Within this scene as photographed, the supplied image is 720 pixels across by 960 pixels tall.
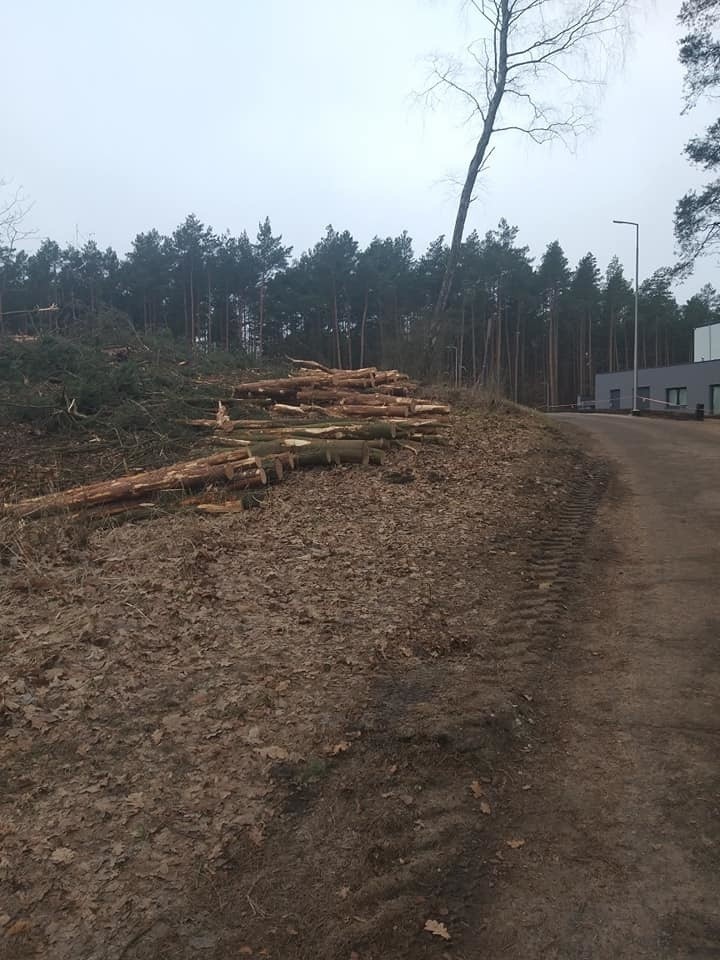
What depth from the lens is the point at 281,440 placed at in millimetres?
9867

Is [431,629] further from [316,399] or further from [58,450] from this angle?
[316,399]

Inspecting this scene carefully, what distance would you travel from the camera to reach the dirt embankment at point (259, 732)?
7.96 feet

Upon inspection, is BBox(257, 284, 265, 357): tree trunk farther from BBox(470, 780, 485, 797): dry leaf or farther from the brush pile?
BBox(470, 780, 485, 797): dry leaf

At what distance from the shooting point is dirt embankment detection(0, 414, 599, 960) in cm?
243

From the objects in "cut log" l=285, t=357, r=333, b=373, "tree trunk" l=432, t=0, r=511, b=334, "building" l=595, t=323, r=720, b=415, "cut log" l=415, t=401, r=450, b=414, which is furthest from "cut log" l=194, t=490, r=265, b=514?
"building" l=595, t=323, r=720, b=415

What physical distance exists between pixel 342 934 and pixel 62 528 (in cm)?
528

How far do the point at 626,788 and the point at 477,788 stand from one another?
27.2 inches

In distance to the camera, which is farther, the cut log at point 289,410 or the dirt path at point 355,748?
the cut log at point 289,410

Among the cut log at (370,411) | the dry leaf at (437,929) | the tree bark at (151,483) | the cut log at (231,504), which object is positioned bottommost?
the dry leaf at (437,929)

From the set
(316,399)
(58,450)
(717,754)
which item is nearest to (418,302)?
(316,399)

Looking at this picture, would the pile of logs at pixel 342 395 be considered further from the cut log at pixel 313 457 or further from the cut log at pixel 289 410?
the cut log at pixel 313 457

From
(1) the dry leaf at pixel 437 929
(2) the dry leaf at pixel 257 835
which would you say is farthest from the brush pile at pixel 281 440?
(1) the dry leaf at pixel 437 929

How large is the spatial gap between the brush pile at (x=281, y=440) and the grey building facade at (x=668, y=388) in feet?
91.6

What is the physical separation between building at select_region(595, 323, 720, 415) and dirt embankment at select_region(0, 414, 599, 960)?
34.4 metres
